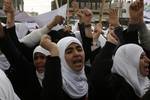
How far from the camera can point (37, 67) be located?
3.79 m

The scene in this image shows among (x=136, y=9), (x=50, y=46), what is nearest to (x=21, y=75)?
(x=50, y=46)

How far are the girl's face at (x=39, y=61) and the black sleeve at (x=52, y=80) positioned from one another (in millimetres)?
765

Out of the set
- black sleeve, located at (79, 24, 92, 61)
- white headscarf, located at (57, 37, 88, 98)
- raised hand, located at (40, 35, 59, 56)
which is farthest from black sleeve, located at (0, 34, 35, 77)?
black sleeve, located at (79, 24, 92, 61)

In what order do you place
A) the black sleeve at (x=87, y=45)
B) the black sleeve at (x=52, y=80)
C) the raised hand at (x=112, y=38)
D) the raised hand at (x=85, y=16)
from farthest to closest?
the raised hand at (x=85, y=16), the black sleeve at (x=87, y=45), the raised hand at (x=112, y=38), the black sleeve at (x=52, y=80)

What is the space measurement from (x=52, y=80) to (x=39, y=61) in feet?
2.82

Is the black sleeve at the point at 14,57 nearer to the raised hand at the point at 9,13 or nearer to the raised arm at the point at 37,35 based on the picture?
the raised hand at the point at 9,13

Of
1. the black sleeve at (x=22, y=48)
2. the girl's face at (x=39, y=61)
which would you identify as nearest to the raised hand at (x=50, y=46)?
the girl's face at (x=39, y=61)

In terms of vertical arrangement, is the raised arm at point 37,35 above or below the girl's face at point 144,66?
above

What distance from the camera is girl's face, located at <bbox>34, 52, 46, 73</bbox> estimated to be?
3761mm

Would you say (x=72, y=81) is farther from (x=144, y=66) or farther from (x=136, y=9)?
(x=136, y=9)

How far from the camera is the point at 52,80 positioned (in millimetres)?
2975

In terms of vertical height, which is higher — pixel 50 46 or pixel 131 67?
pixel 50 46

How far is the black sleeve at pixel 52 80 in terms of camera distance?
117 inches

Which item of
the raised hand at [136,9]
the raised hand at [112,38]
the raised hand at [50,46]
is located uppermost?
the raised hand at [136,9]
